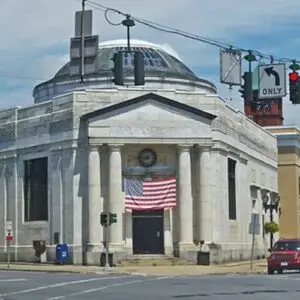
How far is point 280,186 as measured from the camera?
288 feet

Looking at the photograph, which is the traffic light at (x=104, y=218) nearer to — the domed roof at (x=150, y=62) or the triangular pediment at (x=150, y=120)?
the triangular pediment at (x=150, y=120)

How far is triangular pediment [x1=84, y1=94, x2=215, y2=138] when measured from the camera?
5744 centimetres

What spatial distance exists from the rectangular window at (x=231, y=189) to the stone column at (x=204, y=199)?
529cm

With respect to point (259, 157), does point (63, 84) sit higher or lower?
higher

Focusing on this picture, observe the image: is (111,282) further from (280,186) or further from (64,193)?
(280,186)

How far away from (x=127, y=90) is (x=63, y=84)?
1275cm

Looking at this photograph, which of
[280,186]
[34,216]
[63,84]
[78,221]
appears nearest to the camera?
[78,221]

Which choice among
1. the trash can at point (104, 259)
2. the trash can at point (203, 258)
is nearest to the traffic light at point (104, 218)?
the trash can at point (104, 259)

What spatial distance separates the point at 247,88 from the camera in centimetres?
3347

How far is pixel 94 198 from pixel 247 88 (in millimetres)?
24932

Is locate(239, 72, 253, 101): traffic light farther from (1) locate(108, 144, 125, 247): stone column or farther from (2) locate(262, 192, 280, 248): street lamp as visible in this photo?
(2) locate(262, 192, 280, 248): street lamp

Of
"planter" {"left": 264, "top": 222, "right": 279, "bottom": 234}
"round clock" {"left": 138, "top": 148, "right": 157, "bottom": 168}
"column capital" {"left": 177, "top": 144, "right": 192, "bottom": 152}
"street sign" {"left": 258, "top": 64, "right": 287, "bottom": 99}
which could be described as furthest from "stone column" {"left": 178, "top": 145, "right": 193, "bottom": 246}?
"street sign" {"left": 258, "top": 64, "right": 287, "bottom": 99}

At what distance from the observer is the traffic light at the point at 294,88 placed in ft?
110

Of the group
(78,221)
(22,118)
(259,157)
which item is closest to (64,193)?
(78,221)
